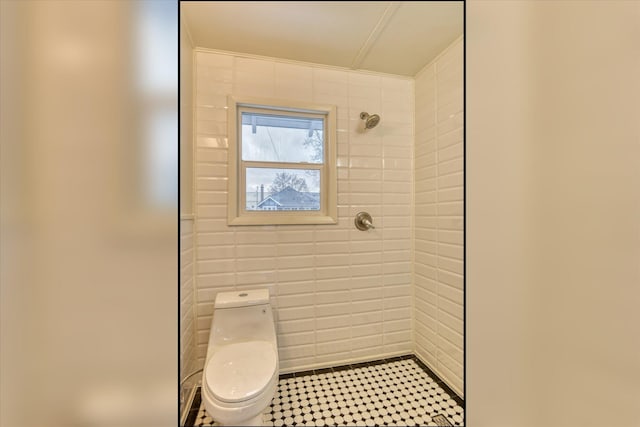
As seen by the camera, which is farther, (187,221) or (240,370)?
(187,221)

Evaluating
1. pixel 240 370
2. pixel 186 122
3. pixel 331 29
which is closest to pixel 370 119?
pixel 331 29

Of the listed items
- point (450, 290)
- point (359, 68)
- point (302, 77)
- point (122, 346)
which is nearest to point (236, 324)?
point (450, 290)

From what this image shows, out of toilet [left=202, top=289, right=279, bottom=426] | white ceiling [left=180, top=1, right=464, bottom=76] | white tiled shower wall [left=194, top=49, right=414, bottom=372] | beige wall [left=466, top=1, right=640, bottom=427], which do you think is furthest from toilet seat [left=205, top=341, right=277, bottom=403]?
white ceiling [left=180, top=1, right=464, bottom=76]

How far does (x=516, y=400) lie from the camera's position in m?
0.20

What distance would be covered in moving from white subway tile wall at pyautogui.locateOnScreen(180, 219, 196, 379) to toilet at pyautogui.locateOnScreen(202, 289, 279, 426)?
13 centimetres

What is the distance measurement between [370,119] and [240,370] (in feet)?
4.75

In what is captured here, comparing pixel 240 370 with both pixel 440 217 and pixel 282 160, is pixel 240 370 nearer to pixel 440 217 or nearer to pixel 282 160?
pixel 282 160

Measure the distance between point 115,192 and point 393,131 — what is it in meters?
1.76

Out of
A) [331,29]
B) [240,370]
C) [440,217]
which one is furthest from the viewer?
[440,217]

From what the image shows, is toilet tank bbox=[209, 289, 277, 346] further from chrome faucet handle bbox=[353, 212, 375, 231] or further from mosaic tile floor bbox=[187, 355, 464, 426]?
chrome faucet handle bbox=[353, 212, 375, 231]

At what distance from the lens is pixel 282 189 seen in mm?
1591

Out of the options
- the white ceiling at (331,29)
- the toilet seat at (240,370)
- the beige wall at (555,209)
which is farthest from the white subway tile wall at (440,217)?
the beige wall at (555,209)

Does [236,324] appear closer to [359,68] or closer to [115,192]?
[115,192]

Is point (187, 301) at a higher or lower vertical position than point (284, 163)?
lower
